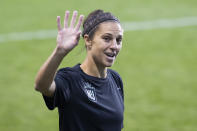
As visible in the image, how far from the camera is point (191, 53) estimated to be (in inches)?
448

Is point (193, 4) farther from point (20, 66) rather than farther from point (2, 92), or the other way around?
point (2, 92)

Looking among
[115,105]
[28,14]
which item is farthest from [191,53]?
[115,105]

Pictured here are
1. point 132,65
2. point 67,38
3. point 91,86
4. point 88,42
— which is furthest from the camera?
point 132,65

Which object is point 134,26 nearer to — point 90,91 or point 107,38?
point 107,38

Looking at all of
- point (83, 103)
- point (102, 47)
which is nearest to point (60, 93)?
point (83, 103)

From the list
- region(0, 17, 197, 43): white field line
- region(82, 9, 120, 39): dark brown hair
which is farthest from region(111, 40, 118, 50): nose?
region(0, 17, 197, 43): white field line

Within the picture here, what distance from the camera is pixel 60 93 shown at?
12.0 feet

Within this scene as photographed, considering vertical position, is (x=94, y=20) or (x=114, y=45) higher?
(x=94, y=20)

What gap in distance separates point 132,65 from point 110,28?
693cm

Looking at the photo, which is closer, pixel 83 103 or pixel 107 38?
pixel 83 103

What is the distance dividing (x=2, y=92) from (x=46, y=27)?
4267 millimetres

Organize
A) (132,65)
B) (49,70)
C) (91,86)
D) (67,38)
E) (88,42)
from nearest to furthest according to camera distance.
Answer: (49,70) < (67,38) < (91,86) < (88,42) < (132,65)

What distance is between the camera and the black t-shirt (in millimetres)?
3729

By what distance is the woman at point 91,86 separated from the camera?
368 cm
